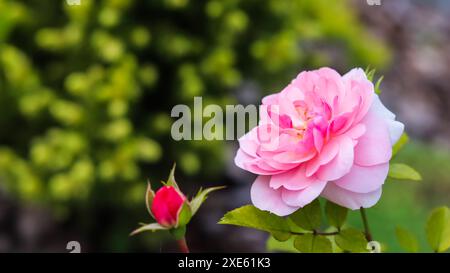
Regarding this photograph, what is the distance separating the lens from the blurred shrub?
2051 millimetres

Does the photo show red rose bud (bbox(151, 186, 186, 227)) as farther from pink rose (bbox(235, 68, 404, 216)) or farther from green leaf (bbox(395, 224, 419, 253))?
green leaf (bbox(395, 224, 419, 253))

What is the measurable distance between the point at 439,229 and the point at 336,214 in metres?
0.10

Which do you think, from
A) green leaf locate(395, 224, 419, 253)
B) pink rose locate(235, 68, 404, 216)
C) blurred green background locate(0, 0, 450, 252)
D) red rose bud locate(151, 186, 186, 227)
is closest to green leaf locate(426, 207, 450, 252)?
green leaf locate(395, 224, 419, 253)

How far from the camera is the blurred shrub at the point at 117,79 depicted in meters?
2.05

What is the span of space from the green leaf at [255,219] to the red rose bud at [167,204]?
4cm

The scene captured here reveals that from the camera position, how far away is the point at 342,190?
582 millimetres

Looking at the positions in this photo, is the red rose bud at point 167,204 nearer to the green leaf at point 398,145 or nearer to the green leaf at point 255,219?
the green leaf at point 255,219

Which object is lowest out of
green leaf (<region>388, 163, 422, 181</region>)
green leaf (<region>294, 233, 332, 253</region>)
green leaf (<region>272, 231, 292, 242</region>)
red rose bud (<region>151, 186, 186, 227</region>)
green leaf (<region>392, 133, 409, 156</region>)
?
green leaf (<region>294, 233, 332, 253</region>)

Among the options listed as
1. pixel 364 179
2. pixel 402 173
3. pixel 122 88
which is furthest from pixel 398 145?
pixel 122 88

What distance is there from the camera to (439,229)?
2.18 ft

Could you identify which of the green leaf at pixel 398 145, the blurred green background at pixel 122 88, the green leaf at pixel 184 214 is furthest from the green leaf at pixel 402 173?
the blurred green background at pixel 122 88

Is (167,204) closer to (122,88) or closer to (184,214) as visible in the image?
(184,214)

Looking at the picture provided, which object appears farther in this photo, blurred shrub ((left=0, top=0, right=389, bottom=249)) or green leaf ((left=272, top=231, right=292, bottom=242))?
blurred shrub ((left=0, top=0, right=389, bottom=249))

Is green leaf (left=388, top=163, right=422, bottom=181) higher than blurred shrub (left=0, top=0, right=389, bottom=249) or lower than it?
lower
